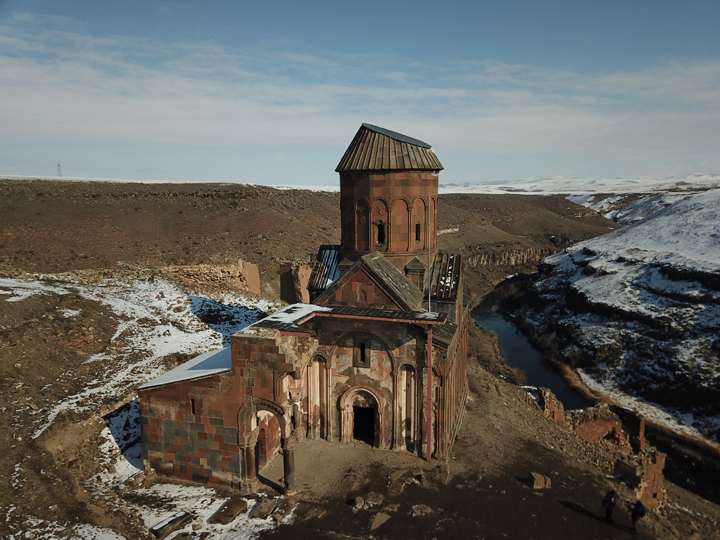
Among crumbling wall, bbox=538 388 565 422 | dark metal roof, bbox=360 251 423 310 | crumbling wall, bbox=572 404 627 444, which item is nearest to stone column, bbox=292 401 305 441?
dark metal roof, bbox=360 251 423 310

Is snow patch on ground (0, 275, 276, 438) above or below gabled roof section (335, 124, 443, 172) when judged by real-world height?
below

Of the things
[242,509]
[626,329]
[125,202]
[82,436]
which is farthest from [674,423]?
[125,202]

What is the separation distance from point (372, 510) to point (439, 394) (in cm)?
359

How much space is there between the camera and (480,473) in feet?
43.3

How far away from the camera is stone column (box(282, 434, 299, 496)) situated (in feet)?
37.7

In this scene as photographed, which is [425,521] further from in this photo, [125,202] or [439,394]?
[125,202]

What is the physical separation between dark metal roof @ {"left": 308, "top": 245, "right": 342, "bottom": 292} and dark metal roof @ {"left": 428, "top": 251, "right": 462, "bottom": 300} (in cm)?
333

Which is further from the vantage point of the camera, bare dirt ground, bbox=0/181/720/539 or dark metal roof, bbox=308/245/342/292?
dark metal roof, bbox=308/245/342/292

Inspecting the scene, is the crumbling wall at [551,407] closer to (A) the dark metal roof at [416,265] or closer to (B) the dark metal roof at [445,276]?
(B) the dark metal roof at [445,276]

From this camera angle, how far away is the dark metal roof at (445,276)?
15150 mm

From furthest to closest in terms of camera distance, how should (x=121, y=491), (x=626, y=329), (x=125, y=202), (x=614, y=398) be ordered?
1. (x=125, y=202)
2. (x=626, y=329)
3. (x=614, y=398)
4. (x=121, y=491)

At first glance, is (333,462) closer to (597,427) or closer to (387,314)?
(387,314)

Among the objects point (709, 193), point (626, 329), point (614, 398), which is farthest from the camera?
point (709, 193)

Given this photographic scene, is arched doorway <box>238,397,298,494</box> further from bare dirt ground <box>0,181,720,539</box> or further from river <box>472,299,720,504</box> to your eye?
river <box>472,299,720,504</box>
